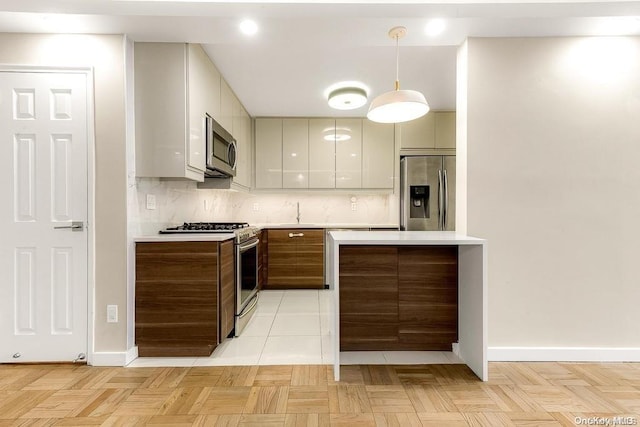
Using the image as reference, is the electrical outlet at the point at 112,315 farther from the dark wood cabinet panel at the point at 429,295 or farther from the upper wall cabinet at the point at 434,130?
the upper wall cabinet at the point at 434,130

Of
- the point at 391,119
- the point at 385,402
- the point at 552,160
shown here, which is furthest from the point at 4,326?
the point at 552,160

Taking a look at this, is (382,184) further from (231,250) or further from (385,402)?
(385,402)

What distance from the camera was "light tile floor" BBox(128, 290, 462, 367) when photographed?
89.5 inches

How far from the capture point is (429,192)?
428cm

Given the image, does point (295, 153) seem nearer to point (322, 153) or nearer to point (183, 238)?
point (322, 153)

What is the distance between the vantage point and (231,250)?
2646 mm

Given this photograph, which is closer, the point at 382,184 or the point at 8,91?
the point at 8,91

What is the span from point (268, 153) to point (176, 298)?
107 inches

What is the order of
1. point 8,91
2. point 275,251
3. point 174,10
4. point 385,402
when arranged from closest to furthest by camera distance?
point 385,402
point 174,10
point 8,91
point 275,251

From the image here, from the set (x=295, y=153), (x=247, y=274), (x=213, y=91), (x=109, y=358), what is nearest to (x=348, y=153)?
(x=295, y=153)

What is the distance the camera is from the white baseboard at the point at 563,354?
2.28 meters

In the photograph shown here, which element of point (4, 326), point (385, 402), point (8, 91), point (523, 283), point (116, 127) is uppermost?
point (8, 91)

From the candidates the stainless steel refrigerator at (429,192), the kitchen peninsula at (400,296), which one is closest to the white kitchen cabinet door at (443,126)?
the stainless steel refrigerator at (429,192)

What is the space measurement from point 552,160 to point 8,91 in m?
3.72
